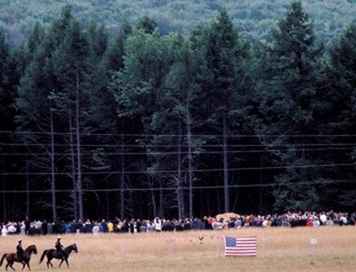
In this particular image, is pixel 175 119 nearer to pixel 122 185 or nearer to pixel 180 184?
pixel 180 184

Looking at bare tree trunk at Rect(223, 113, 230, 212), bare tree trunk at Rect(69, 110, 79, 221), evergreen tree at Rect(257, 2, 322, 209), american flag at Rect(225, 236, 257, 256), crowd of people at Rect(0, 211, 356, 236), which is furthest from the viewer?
bare tree trunk at Rect(69, 110, 79, 221)

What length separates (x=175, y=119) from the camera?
93.8m

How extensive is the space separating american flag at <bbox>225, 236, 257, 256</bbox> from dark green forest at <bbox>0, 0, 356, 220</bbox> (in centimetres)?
4144

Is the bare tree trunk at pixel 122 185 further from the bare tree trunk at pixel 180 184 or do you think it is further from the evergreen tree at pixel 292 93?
the evergreen tree at pixel 292 93

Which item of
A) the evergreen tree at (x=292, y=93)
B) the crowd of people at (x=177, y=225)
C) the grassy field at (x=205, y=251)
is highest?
the evergreen tree at (x=292, y=93)

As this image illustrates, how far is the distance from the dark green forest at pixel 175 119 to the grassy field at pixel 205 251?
22.2 meters

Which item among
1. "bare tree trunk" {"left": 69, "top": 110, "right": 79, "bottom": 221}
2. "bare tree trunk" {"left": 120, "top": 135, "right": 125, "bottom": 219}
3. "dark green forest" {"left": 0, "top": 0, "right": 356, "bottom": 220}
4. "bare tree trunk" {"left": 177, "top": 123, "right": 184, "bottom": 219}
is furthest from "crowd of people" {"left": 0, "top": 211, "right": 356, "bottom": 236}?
"bare tree trunk" {"left": 120, "top": 135, "right": 125, "bottom": 219}

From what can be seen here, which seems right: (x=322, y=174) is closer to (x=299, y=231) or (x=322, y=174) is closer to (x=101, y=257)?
(x=299, y=231)

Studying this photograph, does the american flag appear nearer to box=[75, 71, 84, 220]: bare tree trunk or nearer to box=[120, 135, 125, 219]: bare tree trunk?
box=[75, 71, 84, 220]: bare tree trunk

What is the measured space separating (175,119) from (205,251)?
42.2 meters

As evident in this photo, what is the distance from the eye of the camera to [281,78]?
91438mm

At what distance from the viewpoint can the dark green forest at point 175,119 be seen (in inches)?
3595

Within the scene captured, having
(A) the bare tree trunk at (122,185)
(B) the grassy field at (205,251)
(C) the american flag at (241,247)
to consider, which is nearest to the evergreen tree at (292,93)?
(A) the bare tree trunk at (122,185)

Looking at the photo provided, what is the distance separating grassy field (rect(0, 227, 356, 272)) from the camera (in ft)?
135
